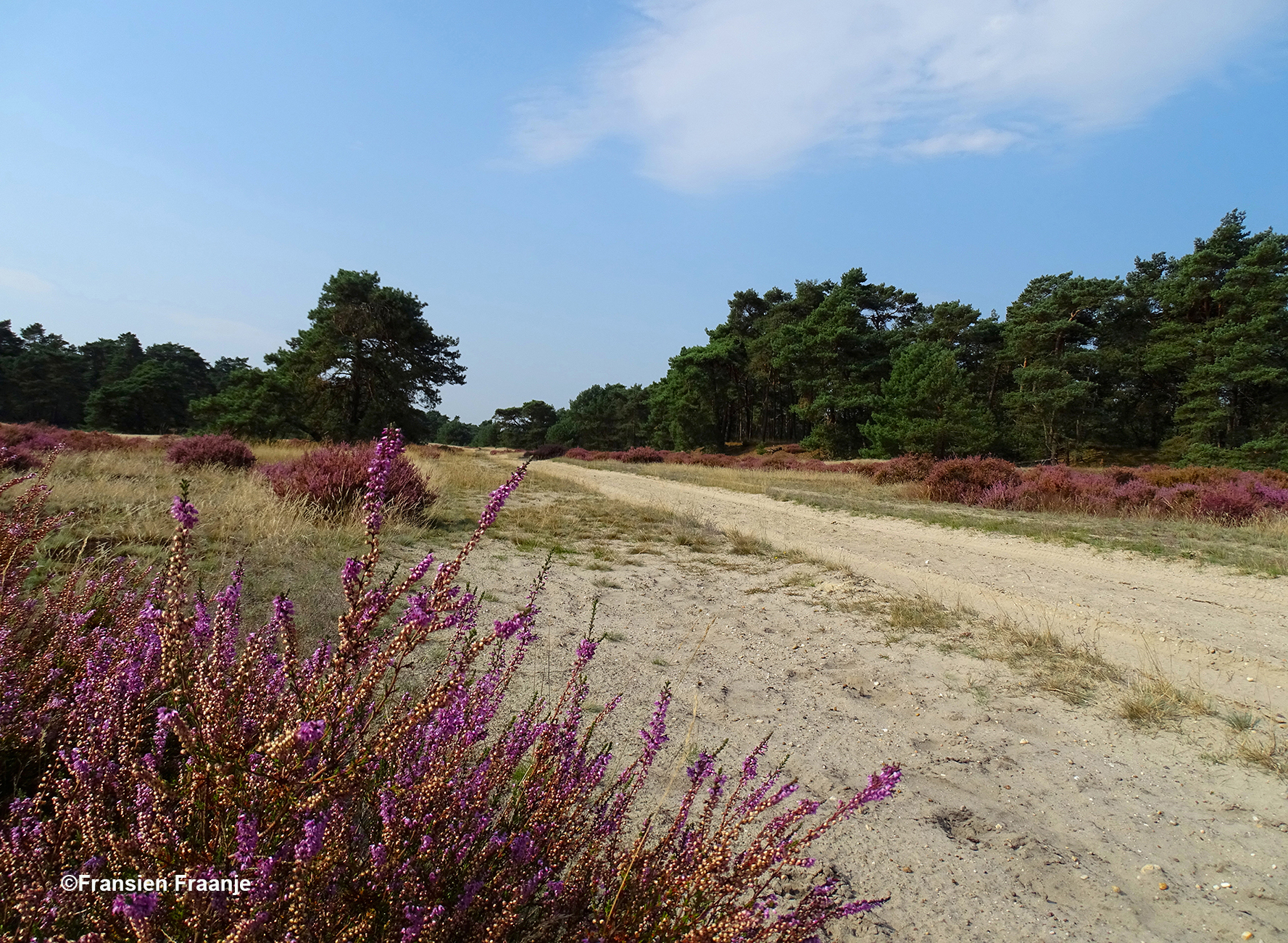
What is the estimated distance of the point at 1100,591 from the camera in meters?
6.70

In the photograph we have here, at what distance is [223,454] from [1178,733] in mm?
15777

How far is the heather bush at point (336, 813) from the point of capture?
3.84 ft

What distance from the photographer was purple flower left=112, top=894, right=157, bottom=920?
39.8 inches

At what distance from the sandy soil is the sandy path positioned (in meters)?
0.04

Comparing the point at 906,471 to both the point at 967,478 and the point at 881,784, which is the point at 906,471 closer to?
the point at 967,478

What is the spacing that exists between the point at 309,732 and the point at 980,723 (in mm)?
3843

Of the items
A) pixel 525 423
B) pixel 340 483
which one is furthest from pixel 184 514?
pixel 525 423

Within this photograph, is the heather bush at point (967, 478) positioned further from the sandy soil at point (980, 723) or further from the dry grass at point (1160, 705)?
the dry grass at point (1160, 705)

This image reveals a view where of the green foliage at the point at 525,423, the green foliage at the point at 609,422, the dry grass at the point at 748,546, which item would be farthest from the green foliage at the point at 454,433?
the dry grass at the point at 748,546

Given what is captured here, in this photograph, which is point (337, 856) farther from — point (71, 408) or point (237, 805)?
point (71, 408)

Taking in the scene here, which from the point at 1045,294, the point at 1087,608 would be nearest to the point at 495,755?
the point at 1087,608

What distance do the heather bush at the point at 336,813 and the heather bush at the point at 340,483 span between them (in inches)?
263

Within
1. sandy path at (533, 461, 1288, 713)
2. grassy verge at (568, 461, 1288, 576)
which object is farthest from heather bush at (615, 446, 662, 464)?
sandy path at (533, 461, 1288, 713)

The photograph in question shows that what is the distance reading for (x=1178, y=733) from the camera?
3586mm
